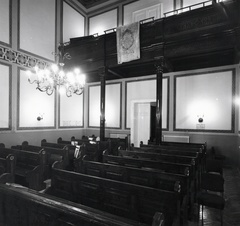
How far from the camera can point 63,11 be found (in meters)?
8.24

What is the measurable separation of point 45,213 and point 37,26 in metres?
A: 7.47

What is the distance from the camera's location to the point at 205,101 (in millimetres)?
7102

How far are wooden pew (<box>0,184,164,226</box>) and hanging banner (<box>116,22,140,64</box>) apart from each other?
5.41m

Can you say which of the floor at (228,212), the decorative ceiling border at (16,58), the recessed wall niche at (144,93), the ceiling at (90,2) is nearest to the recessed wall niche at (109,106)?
the recessed wall niche at (144,93)

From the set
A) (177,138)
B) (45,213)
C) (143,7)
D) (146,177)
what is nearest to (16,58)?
(143,7)

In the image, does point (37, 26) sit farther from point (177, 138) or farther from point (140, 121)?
point (177, 138)

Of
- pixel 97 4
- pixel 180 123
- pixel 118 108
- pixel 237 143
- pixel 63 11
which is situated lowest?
pixel 237 143

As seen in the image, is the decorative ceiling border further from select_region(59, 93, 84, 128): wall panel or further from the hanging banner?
the hanging banner

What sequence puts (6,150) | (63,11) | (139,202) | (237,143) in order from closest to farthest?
(139,202), (6,150), (237,143), (63,11)

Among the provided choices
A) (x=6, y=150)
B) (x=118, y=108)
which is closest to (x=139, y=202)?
(x=6, y=150)

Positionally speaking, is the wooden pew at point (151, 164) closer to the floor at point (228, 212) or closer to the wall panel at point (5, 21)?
the floor at point (228, 212)

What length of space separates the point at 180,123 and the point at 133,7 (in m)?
5.82

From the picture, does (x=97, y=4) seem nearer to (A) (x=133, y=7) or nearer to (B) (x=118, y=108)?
(A) (x=133, y=7)

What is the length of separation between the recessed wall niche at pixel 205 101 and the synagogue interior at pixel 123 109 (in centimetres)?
4
